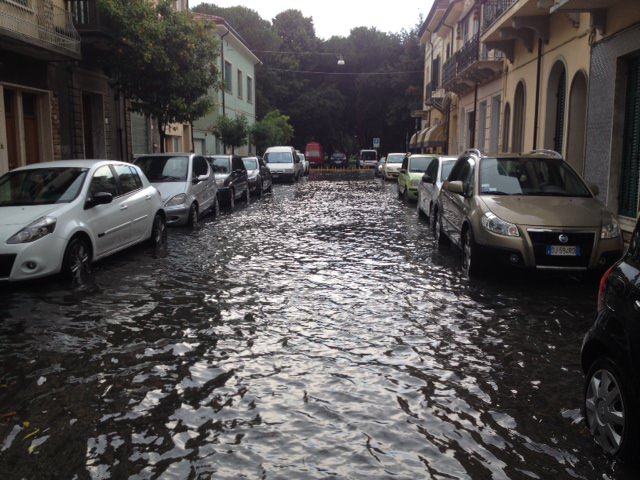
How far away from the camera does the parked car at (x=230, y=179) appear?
17844mm

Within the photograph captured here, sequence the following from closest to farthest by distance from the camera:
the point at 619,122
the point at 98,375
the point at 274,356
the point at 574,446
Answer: the point at 574,446
the point at 98,375
the point at 274,356
the point at 619,122

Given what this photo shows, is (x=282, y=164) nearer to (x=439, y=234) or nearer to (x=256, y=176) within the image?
(x=256, y=176)

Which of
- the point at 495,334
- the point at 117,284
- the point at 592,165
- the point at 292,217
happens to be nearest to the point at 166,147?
the point at 292,217

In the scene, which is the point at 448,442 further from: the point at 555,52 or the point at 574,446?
the point at 555,52

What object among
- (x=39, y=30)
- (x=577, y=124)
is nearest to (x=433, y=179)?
(x=577, y=124)

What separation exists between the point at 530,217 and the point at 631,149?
17.3ft

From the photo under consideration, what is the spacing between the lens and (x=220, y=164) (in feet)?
61.6

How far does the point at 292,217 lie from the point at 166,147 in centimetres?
1409

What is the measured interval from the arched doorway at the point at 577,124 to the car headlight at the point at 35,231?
11.4 m

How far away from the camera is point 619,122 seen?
11.9 metres

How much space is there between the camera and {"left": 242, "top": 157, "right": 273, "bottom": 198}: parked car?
2286cm

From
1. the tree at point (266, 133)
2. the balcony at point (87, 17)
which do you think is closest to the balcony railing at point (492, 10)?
the balcony at point (87, 17)

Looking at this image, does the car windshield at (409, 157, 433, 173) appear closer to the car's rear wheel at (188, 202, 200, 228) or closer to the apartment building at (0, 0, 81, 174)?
the car's rear wheel at (188, 202, 200, 228)

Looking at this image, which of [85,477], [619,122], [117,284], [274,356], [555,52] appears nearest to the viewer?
[85,477]
